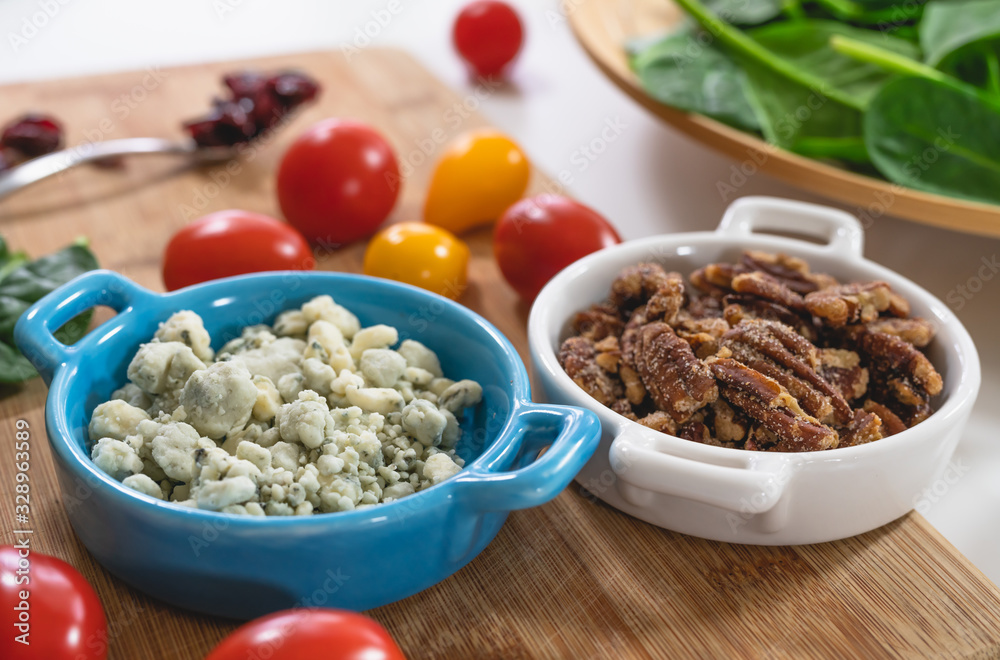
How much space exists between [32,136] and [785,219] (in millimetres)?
1377

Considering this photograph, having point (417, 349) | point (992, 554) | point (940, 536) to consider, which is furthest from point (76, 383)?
point (992, 554)

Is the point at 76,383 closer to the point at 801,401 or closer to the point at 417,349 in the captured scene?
the point at 417,349

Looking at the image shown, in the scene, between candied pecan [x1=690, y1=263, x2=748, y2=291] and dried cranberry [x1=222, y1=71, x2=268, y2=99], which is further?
dried cranberry [x1=222, y1=71, x2=268, y2=99]

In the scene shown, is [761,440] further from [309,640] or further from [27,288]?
[27,288]

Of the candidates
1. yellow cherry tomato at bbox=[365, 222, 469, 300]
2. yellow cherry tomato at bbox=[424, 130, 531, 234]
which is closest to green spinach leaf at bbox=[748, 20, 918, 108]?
yellow cherry tomato at bbox=[424, 130, 531, 234]

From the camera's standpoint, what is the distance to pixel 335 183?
1.46 metres

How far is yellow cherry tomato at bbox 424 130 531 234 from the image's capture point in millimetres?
1509

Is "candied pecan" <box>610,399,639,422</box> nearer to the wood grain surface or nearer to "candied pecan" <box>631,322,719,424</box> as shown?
"candied pecan" <box>631,322,719,424</box>

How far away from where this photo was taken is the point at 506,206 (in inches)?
61.6

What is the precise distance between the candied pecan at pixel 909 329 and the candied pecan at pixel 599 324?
293 mm

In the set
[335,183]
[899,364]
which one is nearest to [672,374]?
[899,364]

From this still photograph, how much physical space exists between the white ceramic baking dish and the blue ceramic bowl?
0.05 meters

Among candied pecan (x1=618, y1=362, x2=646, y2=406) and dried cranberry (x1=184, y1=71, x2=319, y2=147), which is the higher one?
candied pecan (x1=618, y1=362, x2=646, y2=406)

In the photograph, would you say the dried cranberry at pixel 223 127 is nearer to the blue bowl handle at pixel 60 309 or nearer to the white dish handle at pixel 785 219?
the blue bowl handle at pixel 60 309
